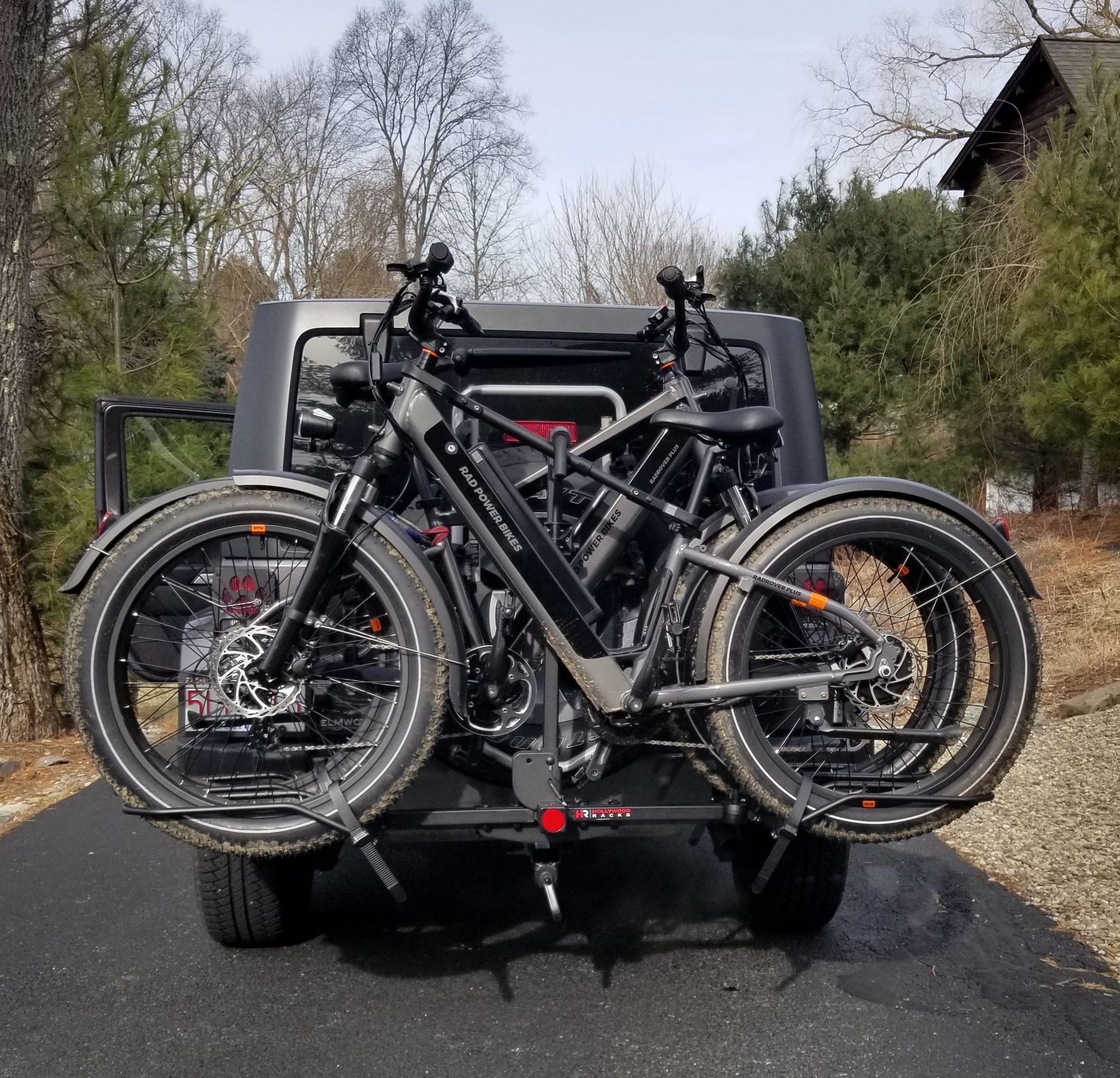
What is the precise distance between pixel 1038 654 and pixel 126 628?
241 centimetres

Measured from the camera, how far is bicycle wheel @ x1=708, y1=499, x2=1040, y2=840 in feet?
10.8

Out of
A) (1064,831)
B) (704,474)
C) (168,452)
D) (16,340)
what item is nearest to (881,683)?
(704,474)

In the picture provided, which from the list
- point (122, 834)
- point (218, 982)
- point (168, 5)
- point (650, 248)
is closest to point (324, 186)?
point (168, 5)

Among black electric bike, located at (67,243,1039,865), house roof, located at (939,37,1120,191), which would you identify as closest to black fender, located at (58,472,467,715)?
black electric bike, located at (67,243,1039,865)

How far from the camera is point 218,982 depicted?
3.96m

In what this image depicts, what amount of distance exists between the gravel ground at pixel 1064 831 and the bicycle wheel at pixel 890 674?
4.33 feet

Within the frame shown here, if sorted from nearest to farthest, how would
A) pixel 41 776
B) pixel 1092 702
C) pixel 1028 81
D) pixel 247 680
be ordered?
pixel 247 680 → pixel 41 776 → pixel 1092 702 → pixel 1028 81

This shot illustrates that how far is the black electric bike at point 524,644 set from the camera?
10.5 ft

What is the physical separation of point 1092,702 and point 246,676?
6.74m

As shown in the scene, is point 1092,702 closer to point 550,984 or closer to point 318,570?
point 550,984

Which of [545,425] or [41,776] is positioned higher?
[545,425]

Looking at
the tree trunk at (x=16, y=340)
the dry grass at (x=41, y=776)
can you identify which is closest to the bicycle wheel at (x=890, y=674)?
the dry grass at (x=41, y=776)

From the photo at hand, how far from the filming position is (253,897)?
409cm

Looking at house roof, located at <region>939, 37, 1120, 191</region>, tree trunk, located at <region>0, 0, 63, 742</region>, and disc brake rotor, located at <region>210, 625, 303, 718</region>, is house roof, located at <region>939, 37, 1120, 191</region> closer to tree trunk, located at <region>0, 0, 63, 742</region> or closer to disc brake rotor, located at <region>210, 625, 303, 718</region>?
tree trunk, located at <region>0, 0, 63, 742</region>
